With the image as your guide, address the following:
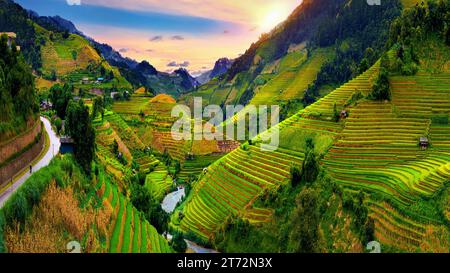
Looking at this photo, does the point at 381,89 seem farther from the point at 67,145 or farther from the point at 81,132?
the point at 67,145

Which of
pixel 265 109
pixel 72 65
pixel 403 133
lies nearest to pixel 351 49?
pixel 265 109

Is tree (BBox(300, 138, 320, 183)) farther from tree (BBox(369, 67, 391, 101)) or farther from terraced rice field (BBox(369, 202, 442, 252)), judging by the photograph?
tree (BBox(369, 67, 391, 101))

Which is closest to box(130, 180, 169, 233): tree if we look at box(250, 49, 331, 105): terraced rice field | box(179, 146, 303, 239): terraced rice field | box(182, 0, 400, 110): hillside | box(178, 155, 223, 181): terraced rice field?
box(179, 146, 303, 239): terraced rice field

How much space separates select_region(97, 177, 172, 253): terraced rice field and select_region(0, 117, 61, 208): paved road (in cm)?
355

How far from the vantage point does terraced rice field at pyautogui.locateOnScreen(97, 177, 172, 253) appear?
21919 millimetres

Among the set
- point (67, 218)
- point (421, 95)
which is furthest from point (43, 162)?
point (421, 95)

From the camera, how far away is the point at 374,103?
47.7 meters

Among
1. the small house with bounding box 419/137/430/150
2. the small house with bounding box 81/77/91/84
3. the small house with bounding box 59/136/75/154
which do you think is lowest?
the small house with bounding box 419/137/430/150

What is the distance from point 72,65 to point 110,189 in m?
86.5

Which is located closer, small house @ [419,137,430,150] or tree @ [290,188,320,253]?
tree @ [290,188,320,253]

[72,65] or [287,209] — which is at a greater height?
[72,65]

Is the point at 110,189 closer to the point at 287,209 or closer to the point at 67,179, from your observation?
the point at 67,179

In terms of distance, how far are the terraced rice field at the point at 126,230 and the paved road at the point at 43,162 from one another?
11.6ft

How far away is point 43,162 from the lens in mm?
24156
